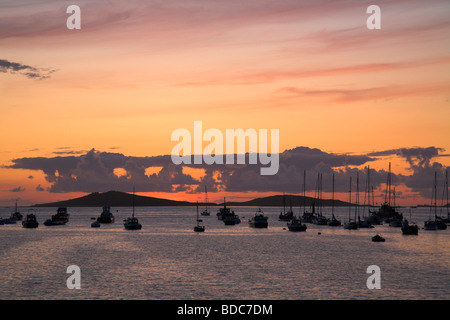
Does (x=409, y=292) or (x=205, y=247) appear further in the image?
(x=205, y=247)

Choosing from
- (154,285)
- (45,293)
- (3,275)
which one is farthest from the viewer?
(3,275)

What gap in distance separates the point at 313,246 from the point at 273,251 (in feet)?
62.0

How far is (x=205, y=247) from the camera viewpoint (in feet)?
390

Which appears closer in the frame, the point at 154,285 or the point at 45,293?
the point at 45,293
